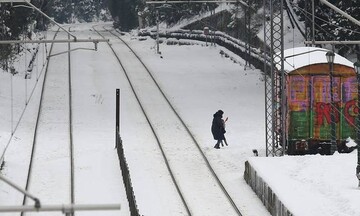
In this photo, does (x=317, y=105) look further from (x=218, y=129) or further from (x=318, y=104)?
(x=218, y=129)

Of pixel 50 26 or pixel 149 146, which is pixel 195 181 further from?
pixel 50 26

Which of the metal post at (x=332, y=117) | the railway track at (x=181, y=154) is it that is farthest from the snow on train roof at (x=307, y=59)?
the railway track at (x=181, y=154)

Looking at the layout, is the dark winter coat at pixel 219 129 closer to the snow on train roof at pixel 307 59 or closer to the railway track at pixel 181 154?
the railway track at pixel 181 154

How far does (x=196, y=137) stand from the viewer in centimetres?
3350

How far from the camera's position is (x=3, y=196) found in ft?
79.4

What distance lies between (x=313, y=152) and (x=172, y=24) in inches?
1933

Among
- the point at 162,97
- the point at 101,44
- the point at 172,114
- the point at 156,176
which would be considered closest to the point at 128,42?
the point at 101,44

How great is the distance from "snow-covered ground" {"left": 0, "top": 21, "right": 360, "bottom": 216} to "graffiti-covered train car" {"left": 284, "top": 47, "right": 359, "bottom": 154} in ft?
7.21

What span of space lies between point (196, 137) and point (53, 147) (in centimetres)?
555

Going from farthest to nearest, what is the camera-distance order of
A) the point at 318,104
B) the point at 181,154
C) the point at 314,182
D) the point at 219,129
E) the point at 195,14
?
the point at 195,14, the point at 219,129, the point at 181,154, the point at 318,104, the point at 314,182

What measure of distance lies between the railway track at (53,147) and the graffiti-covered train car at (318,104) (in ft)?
24.7

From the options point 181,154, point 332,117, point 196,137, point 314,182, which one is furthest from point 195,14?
point 314,182

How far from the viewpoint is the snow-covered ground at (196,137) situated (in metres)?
22.7

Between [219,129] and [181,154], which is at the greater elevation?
[219,129]
